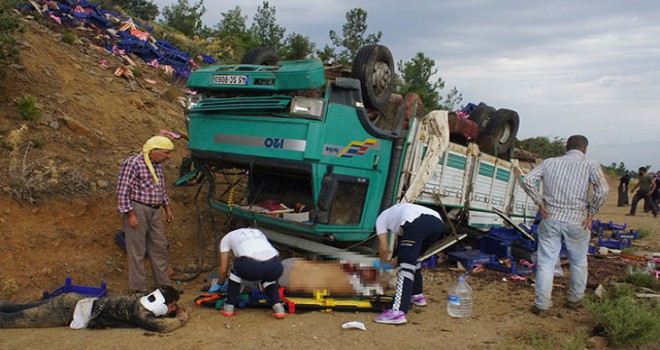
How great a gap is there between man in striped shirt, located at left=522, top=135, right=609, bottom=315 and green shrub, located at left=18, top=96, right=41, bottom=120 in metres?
6.63

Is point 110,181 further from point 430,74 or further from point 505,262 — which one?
point 430,74

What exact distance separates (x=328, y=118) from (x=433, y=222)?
1370 mm

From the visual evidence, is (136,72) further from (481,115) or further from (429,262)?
(429,262)

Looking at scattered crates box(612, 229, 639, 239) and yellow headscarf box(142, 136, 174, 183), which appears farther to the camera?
scattered crates box(612, 229, 639, 239)

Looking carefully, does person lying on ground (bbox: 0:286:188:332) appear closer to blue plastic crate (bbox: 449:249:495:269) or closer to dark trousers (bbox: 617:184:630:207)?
blue plastic crate (bbox: 449:249:495:269)

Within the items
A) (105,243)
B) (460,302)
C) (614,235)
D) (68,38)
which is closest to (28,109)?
(105,243)

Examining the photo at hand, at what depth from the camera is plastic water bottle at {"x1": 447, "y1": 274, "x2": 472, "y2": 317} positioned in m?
4.86

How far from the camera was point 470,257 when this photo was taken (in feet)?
22.0

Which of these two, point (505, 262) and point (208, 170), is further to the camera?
point (505, 262)

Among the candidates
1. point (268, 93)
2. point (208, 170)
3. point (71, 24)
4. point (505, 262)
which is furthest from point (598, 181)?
point (71, 24)

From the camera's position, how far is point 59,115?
7.88 meters

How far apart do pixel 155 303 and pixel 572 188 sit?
3858mm

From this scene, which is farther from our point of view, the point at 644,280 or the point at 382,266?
the point at 644,280

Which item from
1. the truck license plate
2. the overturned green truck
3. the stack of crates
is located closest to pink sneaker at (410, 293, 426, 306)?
the overturned green truck
